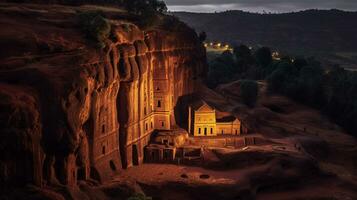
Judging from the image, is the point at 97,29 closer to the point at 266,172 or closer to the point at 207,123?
the point at 207,123

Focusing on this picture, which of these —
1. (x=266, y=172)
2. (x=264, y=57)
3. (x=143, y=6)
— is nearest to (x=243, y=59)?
(x=264, y=57)

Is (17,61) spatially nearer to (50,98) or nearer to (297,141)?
(50,98)

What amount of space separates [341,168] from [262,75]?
156 ft

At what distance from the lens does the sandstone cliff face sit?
41.7 m

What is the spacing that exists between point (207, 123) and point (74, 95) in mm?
27511

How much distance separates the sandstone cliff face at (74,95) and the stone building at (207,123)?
2.91 metres

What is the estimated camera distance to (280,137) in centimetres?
7788

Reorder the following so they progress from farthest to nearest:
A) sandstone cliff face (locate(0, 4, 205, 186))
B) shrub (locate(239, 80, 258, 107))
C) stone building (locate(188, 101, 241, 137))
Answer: shrub (locate(239, 80, 258, 107)) → stone building (locate(188, 101, 241, 137)) → sandstone cliff face (locate(0, 4, 205, 186))

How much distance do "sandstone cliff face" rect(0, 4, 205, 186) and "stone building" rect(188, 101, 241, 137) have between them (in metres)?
2.91

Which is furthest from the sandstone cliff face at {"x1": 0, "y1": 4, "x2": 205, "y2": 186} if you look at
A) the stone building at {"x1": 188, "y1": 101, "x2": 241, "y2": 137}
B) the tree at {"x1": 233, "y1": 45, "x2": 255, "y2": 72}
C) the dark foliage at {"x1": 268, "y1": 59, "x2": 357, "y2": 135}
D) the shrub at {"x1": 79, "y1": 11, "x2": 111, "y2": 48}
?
the tree at {"x1": 233, "y1": 45, "x2": 255, "y2": 72}

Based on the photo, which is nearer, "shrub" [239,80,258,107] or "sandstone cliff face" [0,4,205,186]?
"sandstone cliff face" [0,4,205,186]

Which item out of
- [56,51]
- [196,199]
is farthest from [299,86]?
[56,51]

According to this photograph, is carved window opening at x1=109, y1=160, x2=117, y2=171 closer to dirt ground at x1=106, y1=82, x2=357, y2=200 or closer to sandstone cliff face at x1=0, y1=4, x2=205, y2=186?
sandstone cliff face at x1=0, y1=4, x2=205, y2=186

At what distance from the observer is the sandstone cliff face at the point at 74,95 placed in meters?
41.7
